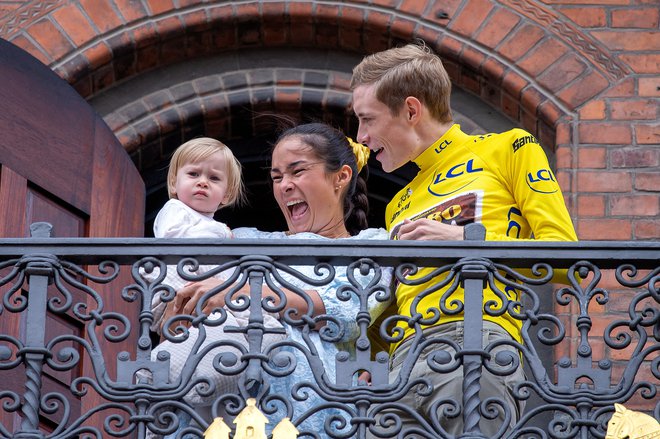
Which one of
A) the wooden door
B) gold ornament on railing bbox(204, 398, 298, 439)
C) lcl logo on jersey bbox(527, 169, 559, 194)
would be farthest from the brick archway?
gold ornament on railing bbox(204, 398, 298, 439)

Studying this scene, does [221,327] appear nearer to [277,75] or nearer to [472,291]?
[472,291]

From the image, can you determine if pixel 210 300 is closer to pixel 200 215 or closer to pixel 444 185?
pixel 200 215

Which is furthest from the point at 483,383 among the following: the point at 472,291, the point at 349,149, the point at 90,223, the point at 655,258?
the point at 90,223

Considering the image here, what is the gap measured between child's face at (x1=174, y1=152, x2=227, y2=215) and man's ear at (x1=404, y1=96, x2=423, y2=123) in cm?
76

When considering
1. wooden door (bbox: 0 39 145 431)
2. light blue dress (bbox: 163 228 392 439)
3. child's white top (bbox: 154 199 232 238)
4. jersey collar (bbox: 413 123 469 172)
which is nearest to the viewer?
light blue dress (bbox: 163 228 392 439)

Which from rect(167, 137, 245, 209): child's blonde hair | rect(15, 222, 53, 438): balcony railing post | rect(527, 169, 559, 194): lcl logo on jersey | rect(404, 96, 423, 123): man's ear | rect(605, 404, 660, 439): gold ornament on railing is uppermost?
rect(404, 96, 423, 123): man's ear

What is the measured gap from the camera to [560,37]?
7.91m

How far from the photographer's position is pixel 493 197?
578cm

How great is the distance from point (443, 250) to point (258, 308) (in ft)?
2.05

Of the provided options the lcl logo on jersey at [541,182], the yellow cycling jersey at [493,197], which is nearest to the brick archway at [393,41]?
the yellow cycling jersey at [493,197]

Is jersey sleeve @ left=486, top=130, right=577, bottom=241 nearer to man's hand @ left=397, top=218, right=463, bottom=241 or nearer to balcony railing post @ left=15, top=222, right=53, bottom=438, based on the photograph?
man's hand @ left=397, top=218, right=463, bottom=241

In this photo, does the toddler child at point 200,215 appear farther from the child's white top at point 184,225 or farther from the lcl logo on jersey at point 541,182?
the lcl logo on jersey at point 541,182

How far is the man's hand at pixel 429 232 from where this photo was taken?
225 inches

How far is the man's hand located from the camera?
5.73 meters
